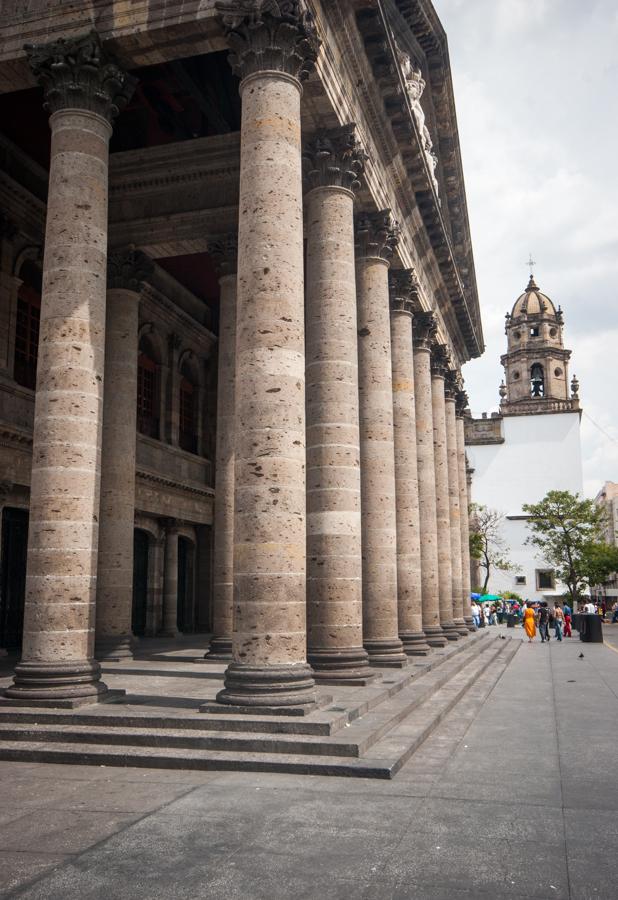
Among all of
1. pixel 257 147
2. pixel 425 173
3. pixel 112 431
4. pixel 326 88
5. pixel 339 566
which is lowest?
pixel 339 566

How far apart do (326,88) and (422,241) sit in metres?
10.4

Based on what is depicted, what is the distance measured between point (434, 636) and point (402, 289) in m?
9.81

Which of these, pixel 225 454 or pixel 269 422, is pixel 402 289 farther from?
pixel 269 422

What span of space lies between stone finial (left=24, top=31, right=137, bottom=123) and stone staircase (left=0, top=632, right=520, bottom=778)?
8997 millimetres

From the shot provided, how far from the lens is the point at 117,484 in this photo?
60.7 ft

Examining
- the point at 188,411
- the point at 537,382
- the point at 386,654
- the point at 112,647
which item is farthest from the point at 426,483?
the point at 537,382

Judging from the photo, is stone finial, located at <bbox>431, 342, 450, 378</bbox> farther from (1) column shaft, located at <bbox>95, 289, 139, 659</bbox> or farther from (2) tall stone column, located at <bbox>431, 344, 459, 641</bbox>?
(1) column shaft, located at <bbox>95, 289, 139, 659</bbox>

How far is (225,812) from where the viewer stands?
23.7ft

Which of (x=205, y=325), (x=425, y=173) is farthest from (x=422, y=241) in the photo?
(x=205, y=325)

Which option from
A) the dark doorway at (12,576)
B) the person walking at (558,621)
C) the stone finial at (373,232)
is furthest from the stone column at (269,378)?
the person walking at (558,621)

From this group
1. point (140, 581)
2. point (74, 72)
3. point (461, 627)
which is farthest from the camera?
point (461, 627)

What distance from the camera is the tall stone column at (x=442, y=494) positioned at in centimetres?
2744

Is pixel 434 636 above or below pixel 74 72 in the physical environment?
below

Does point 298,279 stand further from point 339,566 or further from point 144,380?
point 144,380
